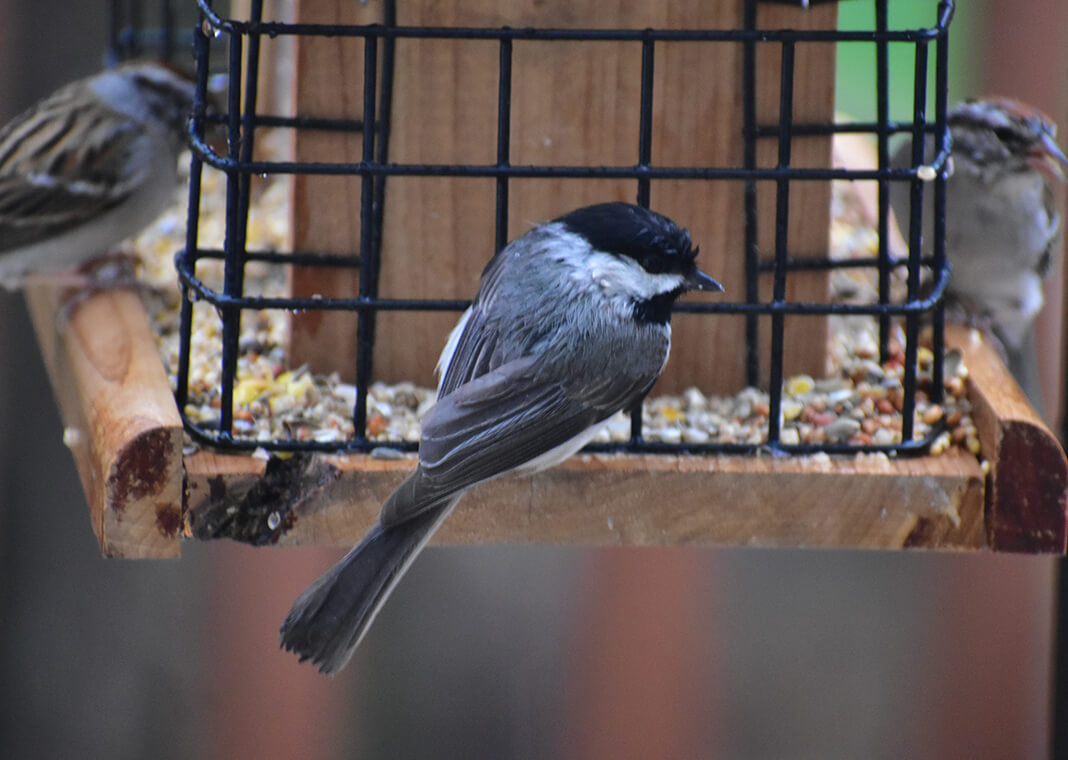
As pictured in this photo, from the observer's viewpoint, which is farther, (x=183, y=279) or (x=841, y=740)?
(x=841, y=740)

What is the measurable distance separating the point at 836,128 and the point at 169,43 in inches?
92.8

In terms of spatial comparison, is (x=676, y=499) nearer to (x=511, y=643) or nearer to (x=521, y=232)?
(x=521, y=232)

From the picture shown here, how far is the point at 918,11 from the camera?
24.5 ft

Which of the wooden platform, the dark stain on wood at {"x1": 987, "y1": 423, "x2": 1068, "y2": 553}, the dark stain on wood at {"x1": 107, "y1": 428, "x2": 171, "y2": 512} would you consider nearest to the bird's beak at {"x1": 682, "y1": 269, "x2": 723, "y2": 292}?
the wooden platform

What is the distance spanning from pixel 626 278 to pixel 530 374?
0.24 metres

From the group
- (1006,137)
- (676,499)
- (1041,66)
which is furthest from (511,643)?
(1041,66)

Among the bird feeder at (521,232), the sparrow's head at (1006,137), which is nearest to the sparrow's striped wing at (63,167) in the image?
the bird feeder at (521,232)

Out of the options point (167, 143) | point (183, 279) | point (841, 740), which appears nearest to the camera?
Result: point (183, 279)

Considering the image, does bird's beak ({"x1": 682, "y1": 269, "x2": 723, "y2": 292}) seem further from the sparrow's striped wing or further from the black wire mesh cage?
the sparrow's striped wing

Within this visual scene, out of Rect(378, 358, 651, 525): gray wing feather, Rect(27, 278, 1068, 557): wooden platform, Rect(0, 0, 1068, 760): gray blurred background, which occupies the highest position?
Rect(378, 358, 651, 525): gray wing feather

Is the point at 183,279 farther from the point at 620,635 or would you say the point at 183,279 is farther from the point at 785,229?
the point at 620,635

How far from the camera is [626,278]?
8.59 ft

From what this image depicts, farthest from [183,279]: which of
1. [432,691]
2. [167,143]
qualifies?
[432,691]

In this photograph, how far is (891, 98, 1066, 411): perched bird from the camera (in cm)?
382
